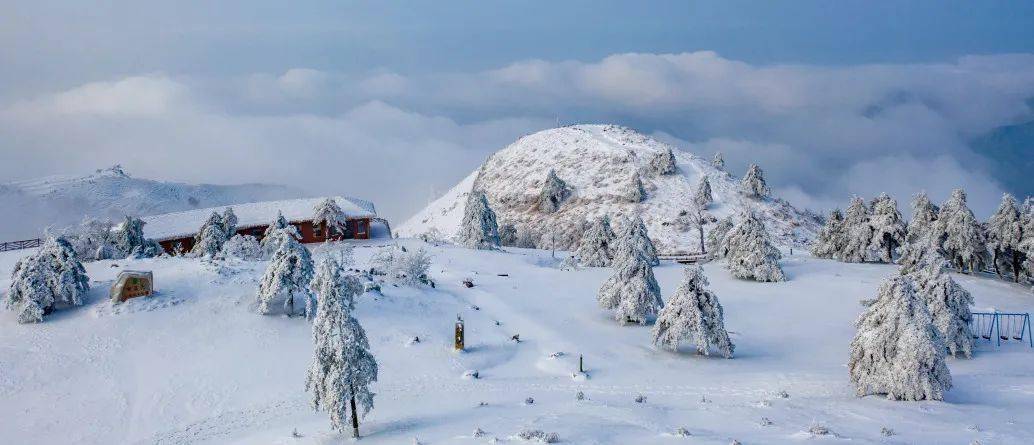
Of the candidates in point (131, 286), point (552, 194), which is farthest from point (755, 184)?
point (131, 286)

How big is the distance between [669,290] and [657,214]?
52.1 m

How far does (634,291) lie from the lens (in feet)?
139

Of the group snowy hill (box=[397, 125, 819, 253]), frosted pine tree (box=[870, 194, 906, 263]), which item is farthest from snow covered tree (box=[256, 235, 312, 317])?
snowy hill (box=[397, 125, 819, 253])

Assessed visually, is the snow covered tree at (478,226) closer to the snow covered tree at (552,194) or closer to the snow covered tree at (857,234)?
the snow covered tree at (857,234)

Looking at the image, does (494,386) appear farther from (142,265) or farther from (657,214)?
(657,214)

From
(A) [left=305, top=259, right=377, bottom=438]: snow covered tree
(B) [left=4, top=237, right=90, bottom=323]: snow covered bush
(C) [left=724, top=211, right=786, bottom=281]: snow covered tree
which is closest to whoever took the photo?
(A) [left=305, top=259, right=377, bottom=438]: snow covered tree

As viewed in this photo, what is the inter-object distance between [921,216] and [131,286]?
67.5 metres

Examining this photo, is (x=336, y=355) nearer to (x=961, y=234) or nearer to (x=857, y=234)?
(x=961, y=234)

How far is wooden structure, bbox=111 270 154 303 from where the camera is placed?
3881 cm

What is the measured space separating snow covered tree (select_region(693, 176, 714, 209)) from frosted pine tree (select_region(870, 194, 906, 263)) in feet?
134

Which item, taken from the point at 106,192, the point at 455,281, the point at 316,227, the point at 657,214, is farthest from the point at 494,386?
the point at 106,192

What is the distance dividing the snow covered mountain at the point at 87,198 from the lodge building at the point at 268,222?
41.6 meters

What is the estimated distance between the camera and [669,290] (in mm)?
53719

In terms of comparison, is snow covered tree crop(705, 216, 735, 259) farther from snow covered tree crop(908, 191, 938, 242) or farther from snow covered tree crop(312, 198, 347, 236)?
snow covered tree crop(312, 198, 347, 236)
